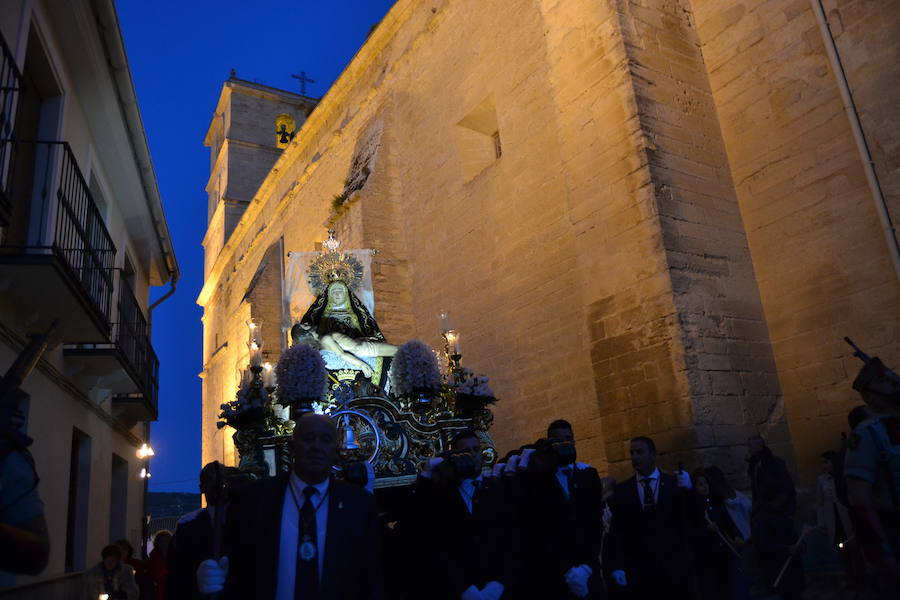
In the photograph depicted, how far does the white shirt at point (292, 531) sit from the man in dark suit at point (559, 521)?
163cm

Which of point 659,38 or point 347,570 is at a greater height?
point 659,38

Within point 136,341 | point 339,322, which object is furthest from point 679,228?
point 136,341

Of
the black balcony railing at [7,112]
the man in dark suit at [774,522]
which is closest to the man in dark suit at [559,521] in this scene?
the man in dark suit at [774,522]

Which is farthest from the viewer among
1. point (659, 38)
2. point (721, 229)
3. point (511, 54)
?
point (511, 54)

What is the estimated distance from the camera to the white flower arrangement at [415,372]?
500 centimetres

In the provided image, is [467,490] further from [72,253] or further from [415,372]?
[72,253]

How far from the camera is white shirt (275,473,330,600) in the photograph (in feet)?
7.51

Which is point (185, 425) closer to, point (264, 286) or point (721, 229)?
point (264, 286)

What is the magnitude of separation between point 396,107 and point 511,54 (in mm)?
3550

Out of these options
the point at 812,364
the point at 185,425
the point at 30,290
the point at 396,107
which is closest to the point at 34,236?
the point at 30,290

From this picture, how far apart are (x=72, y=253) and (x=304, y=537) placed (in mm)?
5293

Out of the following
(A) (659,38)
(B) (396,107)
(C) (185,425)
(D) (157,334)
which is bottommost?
(A) (659,38)

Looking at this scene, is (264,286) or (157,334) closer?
(264,286)

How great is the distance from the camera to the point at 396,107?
1284 cm
